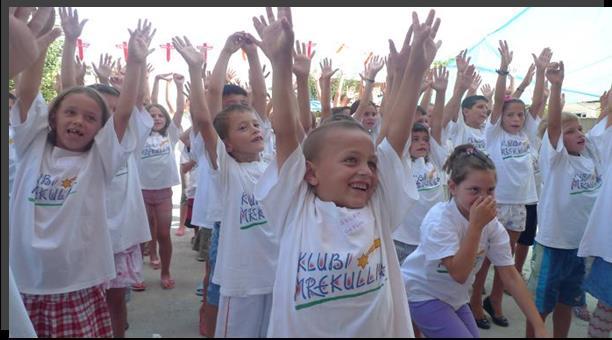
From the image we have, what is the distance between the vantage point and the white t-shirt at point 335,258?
1.59 meters

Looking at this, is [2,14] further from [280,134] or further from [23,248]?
[23,248]

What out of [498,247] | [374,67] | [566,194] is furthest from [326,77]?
[498,247]

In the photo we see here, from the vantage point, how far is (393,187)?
177 centimetres

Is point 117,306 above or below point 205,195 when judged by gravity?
below

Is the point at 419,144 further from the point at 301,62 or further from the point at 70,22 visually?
the point at 70,22

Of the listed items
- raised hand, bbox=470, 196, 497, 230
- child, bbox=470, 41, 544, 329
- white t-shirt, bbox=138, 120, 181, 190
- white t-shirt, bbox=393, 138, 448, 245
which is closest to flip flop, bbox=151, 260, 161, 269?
white t-shirt, bbox=138, 120, 181, 190

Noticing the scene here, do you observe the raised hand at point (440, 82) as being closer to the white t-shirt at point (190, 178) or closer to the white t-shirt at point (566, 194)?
the white t-shirt at point (566, 194)

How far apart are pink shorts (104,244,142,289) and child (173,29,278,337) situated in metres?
0.74

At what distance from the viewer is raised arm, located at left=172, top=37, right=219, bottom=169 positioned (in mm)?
2643

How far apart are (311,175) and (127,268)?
1.78 meters

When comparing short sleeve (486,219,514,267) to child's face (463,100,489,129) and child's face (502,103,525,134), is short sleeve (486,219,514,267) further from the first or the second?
child's face (463,100,489,129)

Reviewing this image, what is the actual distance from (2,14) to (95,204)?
1.10 meters

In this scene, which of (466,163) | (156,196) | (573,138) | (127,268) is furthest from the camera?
(156,196)

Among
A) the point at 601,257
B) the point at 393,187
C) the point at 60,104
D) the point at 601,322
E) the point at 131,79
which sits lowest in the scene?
the point at 601,322
